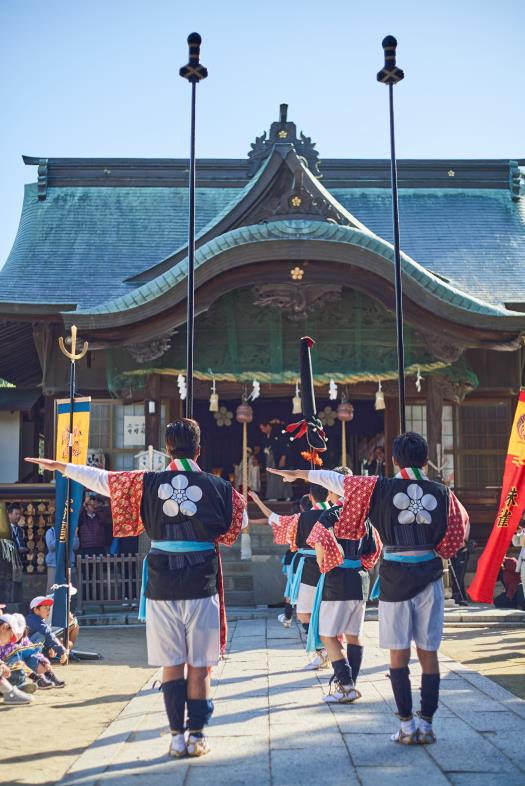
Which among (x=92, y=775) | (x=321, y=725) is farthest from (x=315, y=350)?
(x=92, y=775)

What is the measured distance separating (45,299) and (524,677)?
36.9 feet

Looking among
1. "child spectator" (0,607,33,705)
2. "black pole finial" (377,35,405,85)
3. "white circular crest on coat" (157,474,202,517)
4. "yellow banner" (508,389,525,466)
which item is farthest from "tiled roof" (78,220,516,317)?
"white circular crest on coat" (157,474,202,517)

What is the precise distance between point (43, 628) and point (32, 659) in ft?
2.44

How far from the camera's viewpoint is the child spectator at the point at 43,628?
8109 millimetres

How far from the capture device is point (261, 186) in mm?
14430

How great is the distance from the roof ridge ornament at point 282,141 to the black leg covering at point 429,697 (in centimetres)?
1219

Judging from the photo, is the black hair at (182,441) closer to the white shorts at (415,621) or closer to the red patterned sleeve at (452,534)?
the white shorts at (415,621)

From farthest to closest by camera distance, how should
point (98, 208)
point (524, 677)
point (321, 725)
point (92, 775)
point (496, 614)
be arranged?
point (98, 208) → point (496, 614) → point (524, 677) → point (321, 725) → point (92, 775)

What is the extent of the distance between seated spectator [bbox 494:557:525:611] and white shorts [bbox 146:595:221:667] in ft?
28.6

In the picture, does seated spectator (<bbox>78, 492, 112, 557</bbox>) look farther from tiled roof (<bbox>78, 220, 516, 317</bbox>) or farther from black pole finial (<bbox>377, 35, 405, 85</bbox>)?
black pole finial (<bbox>377, 35, 405, 85</bbox>)

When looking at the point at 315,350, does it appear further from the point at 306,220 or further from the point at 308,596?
the point at 308,596

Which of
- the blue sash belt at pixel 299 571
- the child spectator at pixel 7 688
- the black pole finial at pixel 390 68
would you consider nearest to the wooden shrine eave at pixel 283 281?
the black pole finial at pixel 390 68

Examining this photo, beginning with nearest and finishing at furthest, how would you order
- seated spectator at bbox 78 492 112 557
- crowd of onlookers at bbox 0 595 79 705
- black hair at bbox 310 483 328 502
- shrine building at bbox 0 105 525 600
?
crowd of onlookers at bbox 0 595 79 705 → black hair at bbox 310 483 328 502 → seated spectator at bbox 78 492 112 557 → shrine building at bbox 0 105 525 600

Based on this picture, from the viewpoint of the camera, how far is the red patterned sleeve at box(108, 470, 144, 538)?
5.20 m
